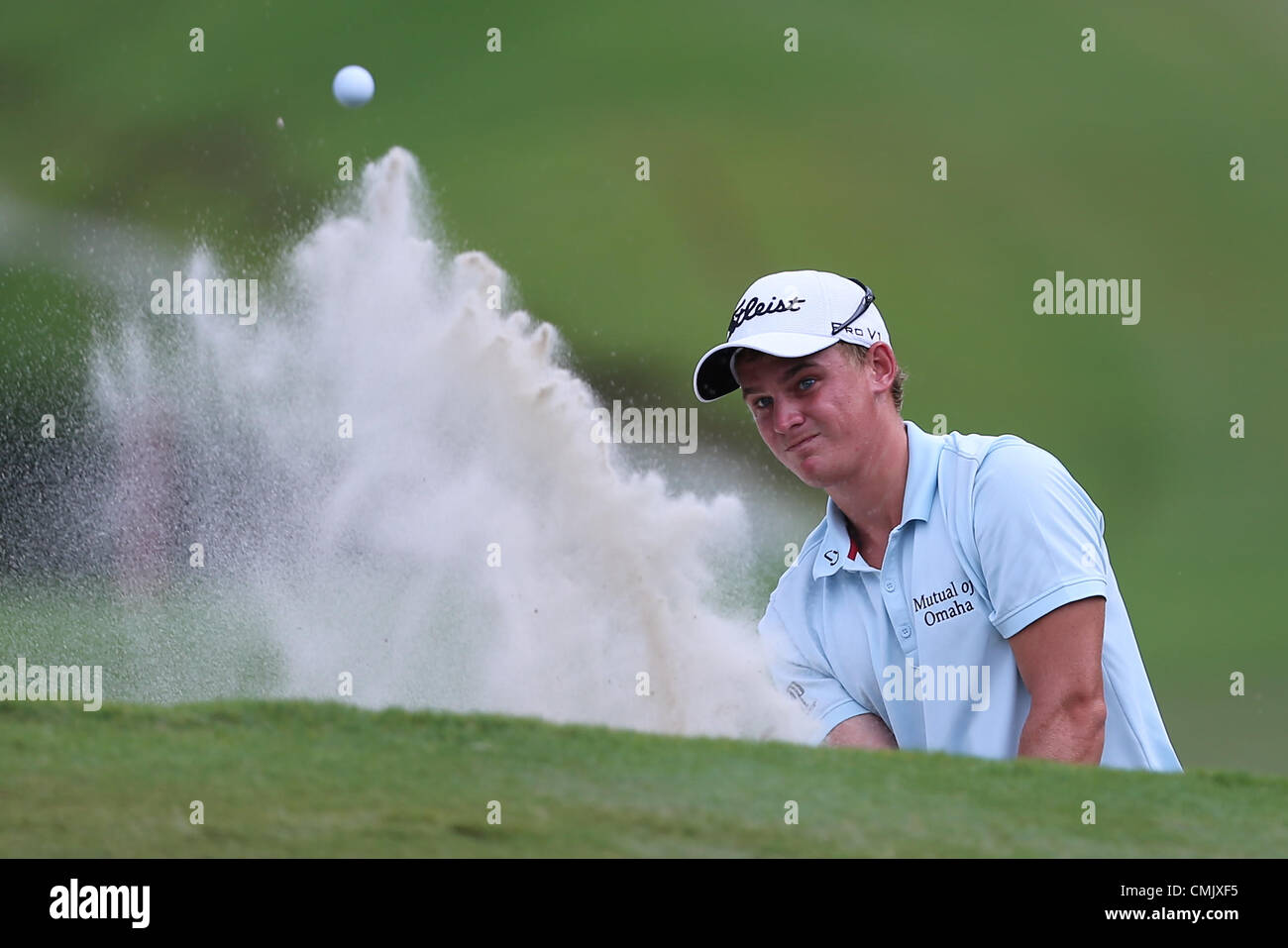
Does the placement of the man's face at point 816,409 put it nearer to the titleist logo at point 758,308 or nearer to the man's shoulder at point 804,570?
the titleist logo at point 758,308

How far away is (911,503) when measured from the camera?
3527mm

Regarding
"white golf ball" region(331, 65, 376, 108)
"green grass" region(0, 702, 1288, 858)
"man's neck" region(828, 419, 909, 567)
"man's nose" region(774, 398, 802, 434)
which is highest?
"white golf ball" region(331, 65, 376, 108)

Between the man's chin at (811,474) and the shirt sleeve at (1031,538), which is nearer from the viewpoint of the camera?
the shirt sleeve at (1031,538)

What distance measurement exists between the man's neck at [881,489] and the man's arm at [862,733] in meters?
0.39

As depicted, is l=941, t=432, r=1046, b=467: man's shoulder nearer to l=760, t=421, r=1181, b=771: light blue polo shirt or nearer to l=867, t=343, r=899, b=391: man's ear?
l=760, t=421, r=1181, b=771: light blue polo shirt

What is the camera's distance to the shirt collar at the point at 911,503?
138 inches

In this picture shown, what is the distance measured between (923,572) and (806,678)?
1.62 feet

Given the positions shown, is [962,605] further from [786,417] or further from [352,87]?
[352,87]

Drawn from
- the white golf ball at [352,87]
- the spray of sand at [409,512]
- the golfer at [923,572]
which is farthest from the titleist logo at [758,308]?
the white golf ball at [352,87]

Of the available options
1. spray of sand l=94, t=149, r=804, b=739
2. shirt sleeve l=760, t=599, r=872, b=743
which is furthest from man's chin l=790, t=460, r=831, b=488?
spray of sand l=94, t=149, r=804, b=739

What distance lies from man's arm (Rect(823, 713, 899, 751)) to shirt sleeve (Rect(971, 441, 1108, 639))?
0.50 m

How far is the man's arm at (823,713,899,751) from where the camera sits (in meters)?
3.65

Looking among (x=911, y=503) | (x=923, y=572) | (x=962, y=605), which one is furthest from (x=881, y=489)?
(x=962, y=605)
